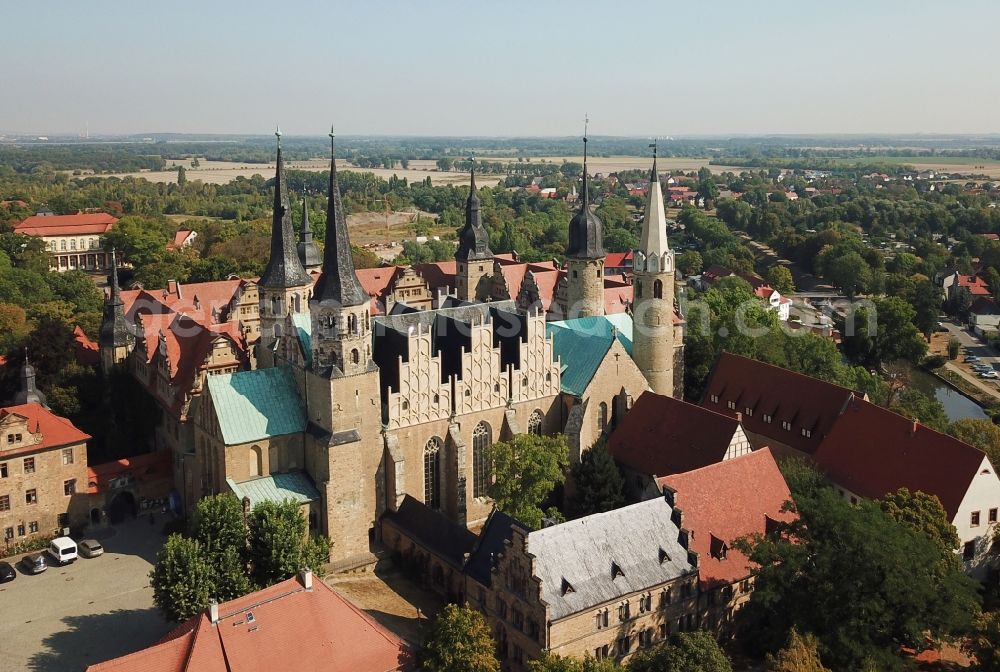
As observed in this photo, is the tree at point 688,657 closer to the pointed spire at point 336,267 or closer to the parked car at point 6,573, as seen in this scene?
the pointed spire at point 336,267

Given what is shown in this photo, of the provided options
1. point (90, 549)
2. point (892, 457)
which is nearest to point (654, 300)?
point (892, 457)

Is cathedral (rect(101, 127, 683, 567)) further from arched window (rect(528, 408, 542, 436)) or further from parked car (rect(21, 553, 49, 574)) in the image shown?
parked car (rect(21, 553, 49, 574))

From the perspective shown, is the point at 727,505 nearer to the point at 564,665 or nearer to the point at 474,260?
the point at 564,665

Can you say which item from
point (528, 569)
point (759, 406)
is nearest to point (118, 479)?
point (528, 569)

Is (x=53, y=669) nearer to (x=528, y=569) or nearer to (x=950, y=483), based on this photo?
(x=528, y=569)

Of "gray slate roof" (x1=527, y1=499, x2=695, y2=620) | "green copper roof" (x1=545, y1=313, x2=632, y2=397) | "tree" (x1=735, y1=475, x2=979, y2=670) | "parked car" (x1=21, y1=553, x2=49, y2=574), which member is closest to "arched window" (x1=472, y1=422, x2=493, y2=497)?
"green copper roof" (x1=545, y1=313, x2=632, y2=397)

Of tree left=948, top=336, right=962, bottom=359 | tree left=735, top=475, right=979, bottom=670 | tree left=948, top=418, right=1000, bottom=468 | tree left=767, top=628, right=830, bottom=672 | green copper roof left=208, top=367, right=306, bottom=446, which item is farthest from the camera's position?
tree left=948, top=336, right=962, bottom=359

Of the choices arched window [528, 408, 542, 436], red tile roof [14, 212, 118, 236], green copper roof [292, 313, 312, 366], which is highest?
red tile roof [14, 212, 118, 236]
